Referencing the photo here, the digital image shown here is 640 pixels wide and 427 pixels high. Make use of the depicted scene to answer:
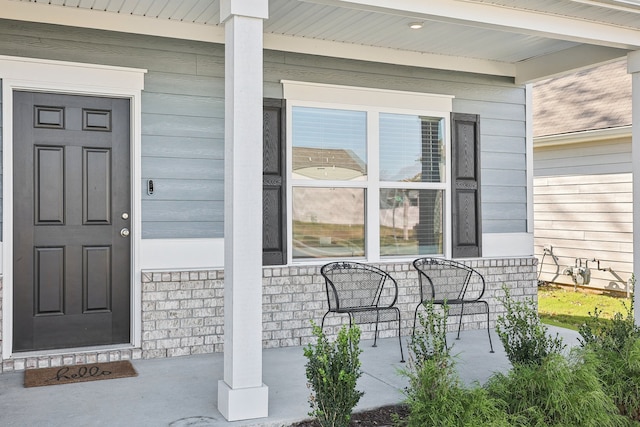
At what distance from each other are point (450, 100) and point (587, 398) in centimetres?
357

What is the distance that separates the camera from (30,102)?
4691 millimetres

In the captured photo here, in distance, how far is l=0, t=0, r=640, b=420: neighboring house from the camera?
14.4 feet

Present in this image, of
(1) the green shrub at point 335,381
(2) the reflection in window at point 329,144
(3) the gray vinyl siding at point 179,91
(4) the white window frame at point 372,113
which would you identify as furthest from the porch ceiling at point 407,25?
(1) the green shrub at point 335,381

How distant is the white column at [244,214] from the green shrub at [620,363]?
79.6 inches

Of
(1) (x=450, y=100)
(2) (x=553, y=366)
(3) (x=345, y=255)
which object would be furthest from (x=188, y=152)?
(2) (x=553, y=366)

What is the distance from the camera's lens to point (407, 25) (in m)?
5.15

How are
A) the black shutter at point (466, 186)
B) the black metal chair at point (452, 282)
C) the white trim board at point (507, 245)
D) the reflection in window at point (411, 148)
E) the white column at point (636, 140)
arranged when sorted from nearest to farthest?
the white column at point (636, 140) → the black metal chair at point (452, 282) → the reflection in window at point (411, 148) → the black shutter at point (466, 186) → the white trim board at point (507, 245)

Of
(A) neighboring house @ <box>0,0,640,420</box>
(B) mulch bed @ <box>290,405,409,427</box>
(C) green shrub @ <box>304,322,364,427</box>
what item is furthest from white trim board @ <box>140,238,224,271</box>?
(C) green shrub @ <box>304,322,364,427</box>

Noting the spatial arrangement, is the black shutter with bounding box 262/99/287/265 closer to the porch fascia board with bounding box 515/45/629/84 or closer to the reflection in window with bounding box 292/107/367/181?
the reflection in window with bounding box 292/107/367/181

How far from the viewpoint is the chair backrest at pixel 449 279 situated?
5871 millimetres

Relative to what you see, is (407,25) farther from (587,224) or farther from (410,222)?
(587,224)

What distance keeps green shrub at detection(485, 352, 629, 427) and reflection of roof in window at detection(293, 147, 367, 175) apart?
2635mm

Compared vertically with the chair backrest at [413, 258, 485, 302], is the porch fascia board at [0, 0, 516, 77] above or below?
above

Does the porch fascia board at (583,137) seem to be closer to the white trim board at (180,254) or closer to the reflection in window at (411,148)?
the reflection in window at (411,148)
